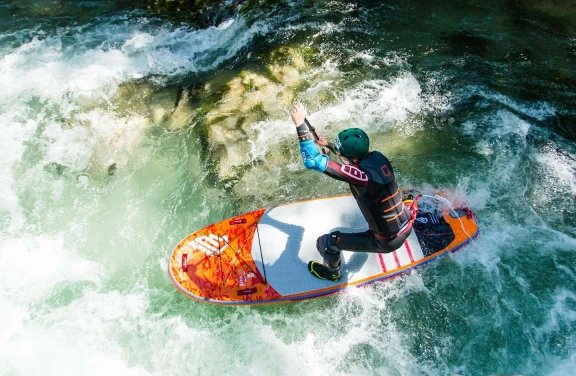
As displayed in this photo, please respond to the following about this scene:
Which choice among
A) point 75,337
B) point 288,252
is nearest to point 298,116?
point 288,252

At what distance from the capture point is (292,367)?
4.89 metres

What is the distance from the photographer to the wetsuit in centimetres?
371

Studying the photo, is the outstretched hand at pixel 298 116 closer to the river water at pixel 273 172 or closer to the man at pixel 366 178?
the man at pixel 366 178

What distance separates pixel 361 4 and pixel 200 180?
19.8ft

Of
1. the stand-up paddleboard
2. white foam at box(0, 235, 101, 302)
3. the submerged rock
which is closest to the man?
the stand-up paddleboard

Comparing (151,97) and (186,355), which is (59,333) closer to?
(186,355)

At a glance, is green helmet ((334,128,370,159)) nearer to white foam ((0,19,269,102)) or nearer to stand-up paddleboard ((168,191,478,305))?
stand-up paddleboard ((168,191,478,305))

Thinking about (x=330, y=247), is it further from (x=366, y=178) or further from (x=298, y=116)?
(x=298, y=116)

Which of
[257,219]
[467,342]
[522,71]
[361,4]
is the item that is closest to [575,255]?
[467,342]

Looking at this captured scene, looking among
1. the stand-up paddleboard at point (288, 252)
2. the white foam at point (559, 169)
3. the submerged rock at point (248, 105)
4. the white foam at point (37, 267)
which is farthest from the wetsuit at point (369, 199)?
the white foam at point (37, 267)

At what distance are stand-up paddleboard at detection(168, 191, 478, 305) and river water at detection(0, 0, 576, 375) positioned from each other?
11.9 inches

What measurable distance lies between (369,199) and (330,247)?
3.39 ft

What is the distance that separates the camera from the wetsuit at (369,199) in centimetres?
371

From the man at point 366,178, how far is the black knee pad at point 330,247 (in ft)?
0.57
